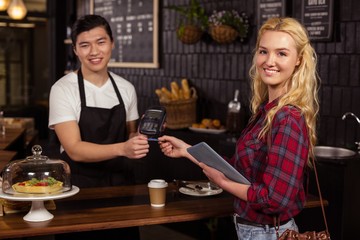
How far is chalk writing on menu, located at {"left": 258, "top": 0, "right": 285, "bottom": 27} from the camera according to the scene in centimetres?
453

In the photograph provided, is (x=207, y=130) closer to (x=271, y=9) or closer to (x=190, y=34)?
(x=190, y=34)

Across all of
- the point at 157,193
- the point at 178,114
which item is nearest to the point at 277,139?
the point at 157,193

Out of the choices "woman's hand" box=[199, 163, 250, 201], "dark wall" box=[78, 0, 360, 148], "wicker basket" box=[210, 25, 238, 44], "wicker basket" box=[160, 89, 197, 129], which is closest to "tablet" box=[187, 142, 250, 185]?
"woman's hand" box=[199, 163, 250, 201]

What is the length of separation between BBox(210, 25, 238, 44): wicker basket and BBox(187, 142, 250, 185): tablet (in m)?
2.85

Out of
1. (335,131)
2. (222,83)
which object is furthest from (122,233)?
(222,83)

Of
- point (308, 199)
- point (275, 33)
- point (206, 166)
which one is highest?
point (275, 33)

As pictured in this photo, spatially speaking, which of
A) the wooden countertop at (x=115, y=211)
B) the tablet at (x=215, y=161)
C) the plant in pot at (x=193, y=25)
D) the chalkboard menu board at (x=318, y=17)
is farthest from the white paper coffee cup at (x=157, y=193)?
the plant in pot at (x=193, y=25)

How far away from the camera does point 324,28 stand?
4180mm

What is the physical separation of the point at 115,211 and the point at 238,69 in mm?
2910

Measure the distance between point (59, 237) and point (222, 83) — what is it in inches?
114

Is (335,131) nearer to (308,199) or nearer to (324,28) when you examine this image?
(324,28)

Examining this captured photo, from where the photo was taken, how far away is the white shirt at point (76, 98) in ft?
9.52

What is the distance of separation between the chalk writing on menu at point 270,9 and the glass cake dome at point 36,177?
8.82ft

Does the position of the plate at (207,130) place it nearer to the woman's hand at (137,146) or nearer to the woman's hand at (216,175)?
the woman's hand at (137,146)
